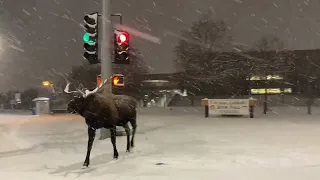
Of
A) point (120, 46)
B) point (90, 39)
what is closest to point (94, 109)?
point (90, 39)

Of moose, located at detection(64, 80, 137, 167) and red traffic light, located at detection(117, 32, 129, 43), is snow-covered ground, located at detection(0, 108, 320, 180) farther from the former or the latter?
red traffic light, located at detection(117, 32, 129, 43)

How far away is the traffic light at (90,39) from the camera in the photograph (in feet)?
44.6

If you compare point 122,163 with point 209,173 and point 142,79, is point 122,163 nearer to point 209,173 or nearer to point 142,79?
point 209,173

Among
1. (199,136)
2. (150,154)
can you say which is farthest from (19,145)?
(199,136)

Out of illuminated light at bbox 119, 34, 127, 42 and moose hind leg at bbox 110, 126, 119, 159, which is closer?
moose hind leg at bbox 110, 126, 119, 159

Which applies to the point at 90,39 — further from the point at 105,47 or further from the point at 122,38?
the point at 122,38

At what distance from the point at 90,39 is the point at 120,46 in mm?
1119

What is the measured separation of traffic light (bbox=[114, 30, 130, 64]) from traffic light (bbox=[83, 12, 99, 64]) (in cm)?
77

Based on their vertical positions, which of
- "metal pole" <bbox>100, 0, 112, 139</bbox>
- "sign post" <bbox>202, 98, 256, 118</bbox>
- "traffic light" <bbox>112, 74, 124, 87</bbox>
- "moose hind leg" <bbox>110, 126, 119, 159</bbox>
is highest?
"metal pole" <bbox>100, 0, 112, 139</bbox>

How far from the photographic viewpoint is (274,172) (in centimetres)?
831

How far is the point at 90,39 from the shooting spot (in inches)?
537

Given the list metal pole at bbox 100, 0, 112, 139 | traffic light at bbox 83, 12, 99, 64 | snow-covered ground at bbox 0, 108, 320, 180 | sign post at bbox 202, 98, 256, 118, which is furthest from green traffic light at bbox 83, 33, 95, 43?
sign post at bbox 202, 98, 256, 118

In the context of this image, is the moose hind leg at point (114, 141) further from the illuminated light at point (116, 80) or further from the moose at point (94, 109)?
the illuminated light at point (116, 80)

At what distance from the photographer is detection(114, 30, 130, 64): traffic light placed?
1422cm
